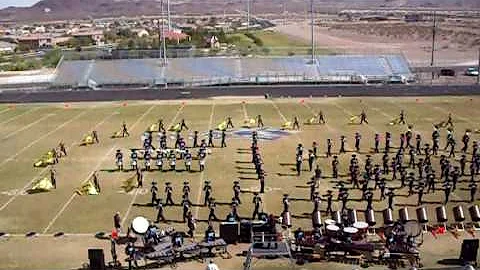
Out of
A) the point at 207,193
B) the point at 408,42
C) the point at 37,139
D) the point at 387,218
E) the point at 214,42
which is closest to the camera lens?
the point at 387,218

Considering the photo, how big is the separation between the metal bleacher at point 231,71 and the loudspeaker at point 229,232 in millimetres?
43901

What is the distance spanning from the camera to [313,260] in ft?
60.9

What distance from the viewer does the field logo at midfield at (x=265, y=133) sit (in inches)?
1435

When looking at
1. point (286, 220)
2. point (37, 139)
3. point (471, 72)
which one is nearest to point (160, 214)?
point (286, 220)

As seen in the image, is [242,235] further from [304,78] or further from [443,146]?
[304,78]

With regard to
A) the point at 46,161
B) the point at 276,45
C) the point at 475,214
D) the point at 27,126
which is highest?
the point at 276,45

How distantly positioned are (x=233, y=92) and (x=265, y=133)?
20.0m

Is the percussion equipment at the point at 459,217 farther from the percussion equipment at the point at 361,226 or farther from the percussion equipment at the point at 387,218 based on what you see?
the percussion equipment at the point at 361,226

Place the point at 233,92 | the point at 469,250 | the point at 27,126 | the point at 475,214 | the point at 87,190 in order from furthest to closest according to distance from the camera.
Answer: the point at 233,92 < the point at 27,126 < the point at 87,190 < the point at 475,214 < the point at 469,250

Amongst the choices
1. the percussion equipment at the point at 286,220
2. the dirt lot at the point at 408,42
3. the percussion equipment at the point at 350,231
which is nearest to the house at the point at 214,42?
the dirt lot at the point at 408,42

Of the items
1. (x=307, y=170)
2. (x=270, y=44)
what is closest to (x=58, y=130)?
(x=307, y=170)

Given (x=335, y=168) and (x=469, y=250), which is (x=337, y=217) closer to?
(x=469, y=250)

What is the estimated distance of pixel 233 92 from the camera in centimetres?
5722

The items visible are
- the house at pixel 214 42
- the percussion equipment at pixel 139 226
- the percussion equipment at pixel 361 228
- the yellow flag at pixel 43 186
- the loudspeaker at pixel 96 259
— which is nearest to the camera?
the loudspeaker at pixel 96 259
